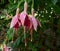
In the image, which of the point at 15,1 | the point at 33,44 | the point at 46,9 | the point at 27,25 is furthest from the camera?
the point at 33,44

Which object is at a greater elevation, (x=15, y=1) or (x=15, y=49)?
(x=15, y=1)

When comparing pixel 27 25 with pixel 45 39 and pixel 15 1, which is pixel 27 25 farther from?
pixel 45 39

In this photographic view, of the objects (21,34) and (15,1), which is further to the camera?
(21,34)

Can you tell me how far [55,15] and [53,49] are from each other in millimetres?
309

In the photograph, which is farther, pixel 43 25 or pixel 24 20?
pixel 43 25

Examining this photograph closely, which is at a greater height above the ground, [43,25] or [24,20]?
[24,20]

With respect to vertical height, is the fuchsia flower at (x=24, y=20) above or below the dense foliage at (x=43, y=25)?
above

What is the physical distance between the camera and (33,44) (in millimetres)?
1522

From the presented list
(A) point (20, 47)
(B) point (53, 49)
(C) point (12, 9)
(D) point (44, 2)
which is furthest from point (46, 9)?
(B) point (53, 49)

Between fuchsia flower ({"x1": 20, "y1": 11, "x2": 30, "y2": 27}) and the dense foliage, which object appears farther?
the dense foliage

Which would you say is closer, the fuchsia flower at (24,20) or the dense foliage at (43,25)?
the fuchsia flower at (24,20)

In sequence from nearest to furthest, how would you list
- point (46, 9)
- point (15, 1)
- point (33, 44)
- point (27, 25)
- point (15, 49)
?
point (27, 25)
point (15, 1)
point (46, 9)
point (33, 44)
point (15, 49)

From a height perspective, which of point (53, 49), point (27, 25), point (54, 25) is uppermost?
point (27, 25)

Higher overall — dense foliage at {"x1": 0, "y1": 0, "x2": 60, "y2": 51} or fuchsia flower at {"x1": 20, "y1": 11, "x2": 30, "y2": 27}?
fuchsia flower at {"x1": 20, "y1": 11, "x2": 30, "y2": 27}
